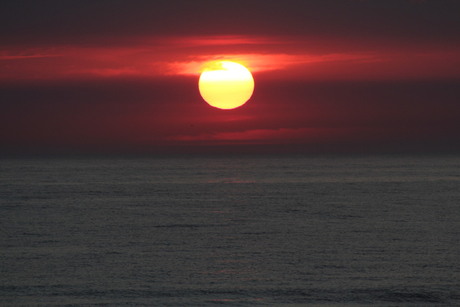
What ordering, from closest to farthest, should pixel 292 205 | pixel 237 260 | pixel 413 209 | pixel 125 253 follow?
pixel 237 260, pixel 125 253, pixel 413 209, pixel 292 205

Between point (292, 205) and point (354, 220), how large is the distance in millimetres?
17842

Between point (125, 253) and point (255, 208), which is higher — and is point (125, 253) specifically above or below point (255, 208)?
below

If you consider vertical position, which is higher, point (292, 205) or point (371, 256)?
point (292, 205)

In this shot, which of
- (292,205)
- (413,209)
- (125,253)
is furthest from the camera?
(292,205)

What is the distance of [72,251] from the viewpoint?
48.8m

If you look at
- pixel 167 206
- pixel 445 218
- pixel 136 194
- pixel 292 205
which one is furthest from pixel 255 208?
pixel 136 194

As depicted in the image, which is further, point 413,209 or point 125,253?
point 413,209

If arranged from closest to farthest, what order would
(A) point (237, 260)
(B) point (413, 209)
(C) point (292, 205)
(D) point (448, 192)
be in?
(A) point (237, 260)
(B) point (413, 209)
(C) point (292, 205)
(D) point (448, 192)

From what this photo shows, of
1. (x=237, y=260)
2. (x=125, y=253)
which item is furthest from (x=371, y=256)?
(x=125, y=253)

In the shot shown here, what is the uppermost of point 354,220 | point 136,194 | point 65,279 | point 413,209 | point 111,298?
point 136,194

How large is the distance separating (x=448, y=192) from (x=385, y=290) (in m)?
77.4

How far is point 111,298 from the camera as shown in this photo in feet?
116

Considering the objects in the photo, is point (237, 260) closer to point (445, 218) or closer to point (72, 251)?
point (72, 251)

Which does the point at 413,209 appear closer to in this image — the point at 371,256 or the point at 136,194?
the point at 371,256
